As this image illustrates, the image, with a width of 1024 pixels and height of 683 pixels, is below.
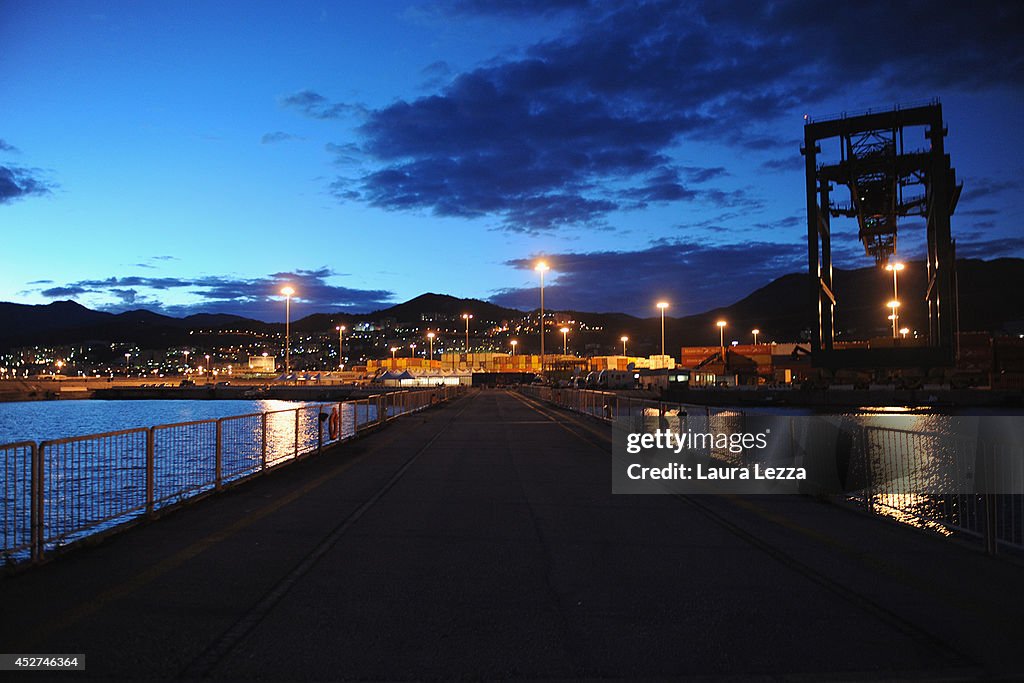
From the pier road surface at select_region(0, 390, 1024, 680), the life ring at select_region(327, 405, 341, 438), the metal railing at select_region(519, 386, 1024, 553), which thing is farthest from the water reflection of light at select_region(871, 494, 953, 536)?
the life ring at select_region(327, 405, 341, 438)

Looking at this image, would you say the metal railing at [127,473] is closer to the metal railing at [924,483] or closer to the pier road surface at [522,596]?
the pier road surface at [522,596]

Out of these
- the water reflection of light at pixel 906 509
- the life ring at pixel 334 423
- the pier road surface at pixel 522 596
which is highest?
the life ring at pixel 334 423

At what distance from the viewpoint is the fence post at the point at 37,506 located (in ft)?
25.1

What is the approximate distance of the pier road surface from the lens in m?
5.00

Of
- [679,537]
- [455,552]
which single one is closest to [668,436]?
[679,537]

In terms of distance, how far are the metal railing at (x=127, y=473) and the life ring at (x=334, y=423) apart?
0.03m

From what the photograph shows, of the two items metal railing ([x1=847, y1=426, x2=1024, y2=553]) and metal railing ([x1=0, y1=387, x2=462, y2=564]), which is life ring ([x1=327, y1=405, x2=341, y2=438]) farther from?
metal railing ([x1=847, y1=426, x2=1024, y2=553])

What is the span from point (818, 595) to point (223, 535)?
21.2 ft

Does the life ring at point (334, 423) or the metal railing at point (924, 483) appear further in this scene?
the life ring at point (334, 423)

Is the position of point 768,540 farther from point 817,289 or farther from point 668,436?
point 817,289

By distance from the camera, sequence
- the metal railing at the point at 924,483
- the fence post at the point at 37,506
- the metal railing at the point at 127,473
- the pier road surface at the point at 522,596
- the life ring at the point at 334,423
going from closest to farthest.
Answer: the pier road surface at the point at 522,596 → the fence post at the point at 37,506 → the metal railing at the point at 127,473 → the metal railing at the point at 924,483 → the life ring at the point at 334,423

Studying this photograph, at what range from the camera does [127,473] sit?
23.4 meters

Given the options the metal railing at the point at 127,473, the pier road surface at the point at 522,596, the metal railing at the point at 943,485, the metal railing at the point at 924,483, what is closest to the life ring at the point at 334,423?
the metal railing at the point at 127,473

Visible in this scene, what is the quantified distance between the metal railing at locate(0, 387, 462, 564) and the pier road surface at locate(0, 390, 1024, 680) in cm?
79
